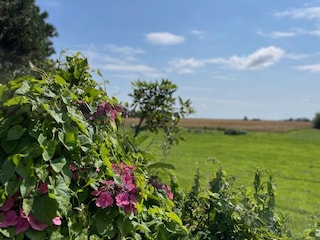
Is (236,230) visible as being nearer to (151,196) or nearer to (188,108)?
(151,196)

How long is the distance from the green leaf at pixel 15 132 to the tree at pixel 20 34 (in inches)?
278

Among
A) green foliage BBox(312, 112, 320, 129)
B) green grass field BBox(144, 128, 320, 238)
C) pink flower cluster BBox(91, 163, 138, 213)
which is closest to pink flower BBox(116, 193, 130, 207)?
pink flower cluster BBox(91, 163, 138, 213)

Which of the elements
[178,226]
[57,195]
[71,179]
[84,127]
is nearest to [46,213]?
[57,195]

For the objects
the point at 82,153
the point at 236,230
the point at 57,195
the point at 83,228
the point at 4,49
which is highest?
the point at 4,49

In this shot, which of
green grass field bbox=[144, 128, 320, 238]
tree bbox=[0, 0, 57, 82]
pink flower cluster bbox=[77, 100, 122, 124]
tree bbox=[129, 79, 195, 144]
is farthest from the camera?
tree bbox=[0, 0, 57, 82]

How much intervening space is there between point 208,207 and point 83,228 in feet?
2.74

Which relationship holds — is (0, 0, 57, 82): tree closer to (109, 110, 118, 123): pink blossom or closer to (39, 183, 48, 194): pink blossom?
(109, 110, 118, 123): pink blossom

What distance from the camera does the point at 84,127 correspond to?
4.19 ft

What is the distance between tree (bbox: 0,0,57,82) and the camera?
25.9 feet

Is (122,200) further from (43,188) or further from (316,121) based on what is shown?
(316,121)

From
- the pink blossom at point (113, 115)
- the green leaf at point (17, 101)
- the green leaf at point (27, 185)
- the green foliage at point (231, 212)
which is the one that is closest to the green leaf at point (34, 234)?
the green leaf at point (27, 185)

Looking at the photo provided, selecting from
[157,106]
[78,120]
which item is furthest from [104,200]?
[157,106]

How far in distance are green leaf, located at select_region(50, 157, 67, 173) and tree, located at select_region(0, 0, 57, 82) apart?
710 cm

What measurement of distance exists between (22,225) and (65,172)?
0.19 meters
